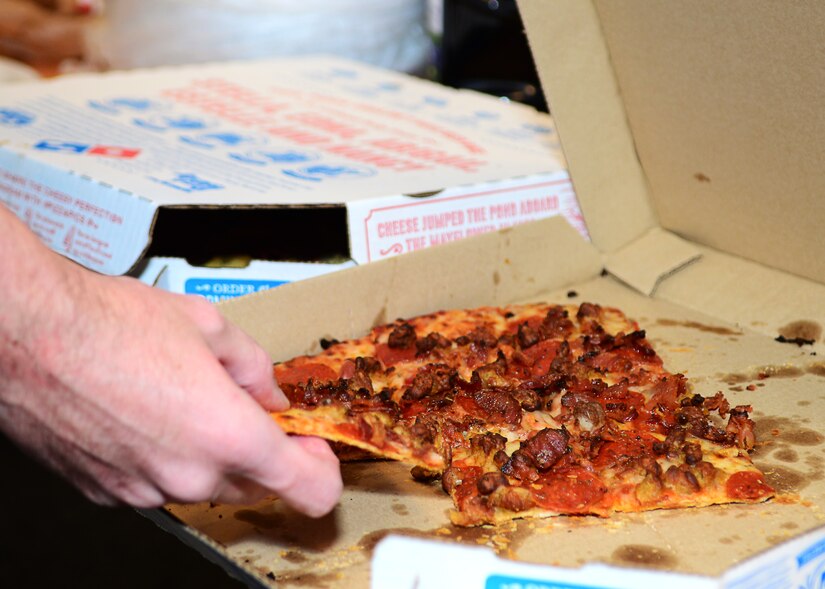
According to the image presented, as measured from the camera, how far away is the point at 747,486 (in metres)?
1.55

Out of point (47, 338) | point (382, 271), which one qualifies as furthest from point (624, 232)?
point (47, 338)

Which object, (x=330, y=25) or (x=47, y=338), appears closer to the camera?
(x=47, y=338)

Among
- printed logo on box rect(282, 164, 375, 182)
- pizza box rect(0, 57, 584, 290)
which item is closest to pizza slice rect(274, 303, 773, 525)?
pizza box rect(0, 57, 584, 290)

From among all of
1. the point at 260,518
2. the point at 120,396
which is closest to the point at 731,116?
the point at 260,518

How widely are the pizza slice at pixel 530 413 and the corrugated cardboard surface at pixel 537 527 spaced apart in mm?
38

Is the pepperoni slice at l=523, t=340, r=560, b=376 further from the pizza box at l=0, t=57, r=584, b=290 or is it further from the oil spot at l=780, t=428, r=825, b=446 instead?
the oil spot at l=780, t=428, r=825, b=446

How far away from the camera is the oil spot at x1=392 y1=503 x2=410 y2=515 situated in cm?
156

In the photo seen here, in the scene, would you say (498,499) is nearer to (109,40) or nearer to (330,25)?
(330,25)

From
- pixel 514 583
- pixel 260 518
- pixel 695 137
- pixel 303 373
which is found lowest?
pixel 260 518

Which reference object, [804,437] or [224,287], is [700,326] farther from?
[224,287]

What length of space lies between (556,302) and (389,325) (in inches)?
17.7

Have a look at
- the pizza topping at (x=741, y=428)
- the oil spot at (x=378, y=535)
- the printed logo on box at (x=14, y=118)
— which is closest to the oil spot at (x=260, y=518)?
the oil spot at (x=378, y=535)

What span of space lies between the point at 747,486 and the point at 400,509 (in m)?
0.53

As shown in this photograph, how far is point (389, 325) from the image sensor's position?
2.12 meters
